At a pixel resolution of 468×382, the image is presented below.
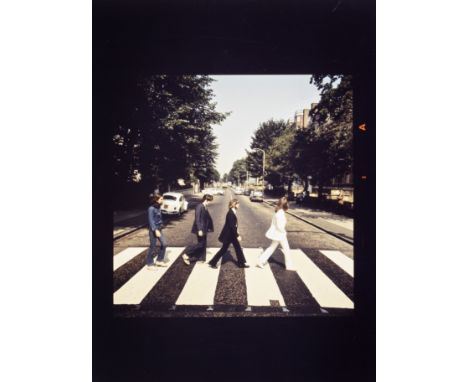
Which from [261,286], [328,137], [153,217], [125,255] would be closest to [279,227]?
[261,286]

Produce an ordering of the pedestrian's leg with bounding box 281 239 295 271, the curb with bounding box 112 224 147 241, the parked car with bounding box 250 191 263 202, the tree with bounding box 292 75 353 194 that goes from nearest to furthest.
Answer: the pedestrian's leg with bounding box 281 239 295 271 → the curb with bounding box 112 224 147 241 → the tree with bounding box 292 75 353 194 → the parked car with bounding box 250 191 263 202

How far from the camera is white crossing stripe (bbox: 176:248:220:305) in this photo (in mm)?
5281

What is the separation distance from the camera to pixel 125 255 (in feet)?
27.2

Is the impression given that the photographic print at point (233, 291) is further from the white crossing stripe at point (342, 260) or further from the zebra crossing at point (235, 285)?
the white crossing stripe at point (342, 260)

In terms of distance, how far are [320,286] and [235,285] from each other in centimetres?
176

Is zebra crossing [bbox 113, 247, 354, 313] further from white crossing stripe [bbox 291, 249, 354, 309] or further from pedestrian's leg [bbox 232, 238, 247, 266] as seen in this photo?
pedestrian's leg [bbox 232, 238, 247, 266]

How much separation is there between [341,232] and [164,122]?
8.73 meters

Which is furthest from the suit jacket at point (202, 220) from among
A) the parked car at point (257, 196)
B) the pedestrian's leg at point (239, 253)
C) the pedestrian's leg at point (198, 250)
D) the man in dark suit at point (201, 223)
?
the parked car at point (257, 196)

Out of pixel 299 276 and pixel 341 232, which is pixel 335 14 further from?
pixel 341 232

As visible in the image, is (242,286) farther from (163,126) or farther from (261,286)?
(163,126)

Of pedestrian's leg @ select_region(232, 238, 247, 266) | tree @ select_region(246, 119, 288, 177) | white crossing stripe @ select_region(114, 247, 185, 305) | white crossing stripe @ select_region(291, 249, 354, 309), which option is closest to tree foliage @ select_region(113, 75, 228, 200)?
white crossing stripe @ select_region(114, 247, 185, 305)

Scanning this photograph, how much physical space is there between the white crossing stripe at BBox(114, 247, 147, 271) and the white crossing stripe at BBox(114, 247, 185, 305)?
85 cm
